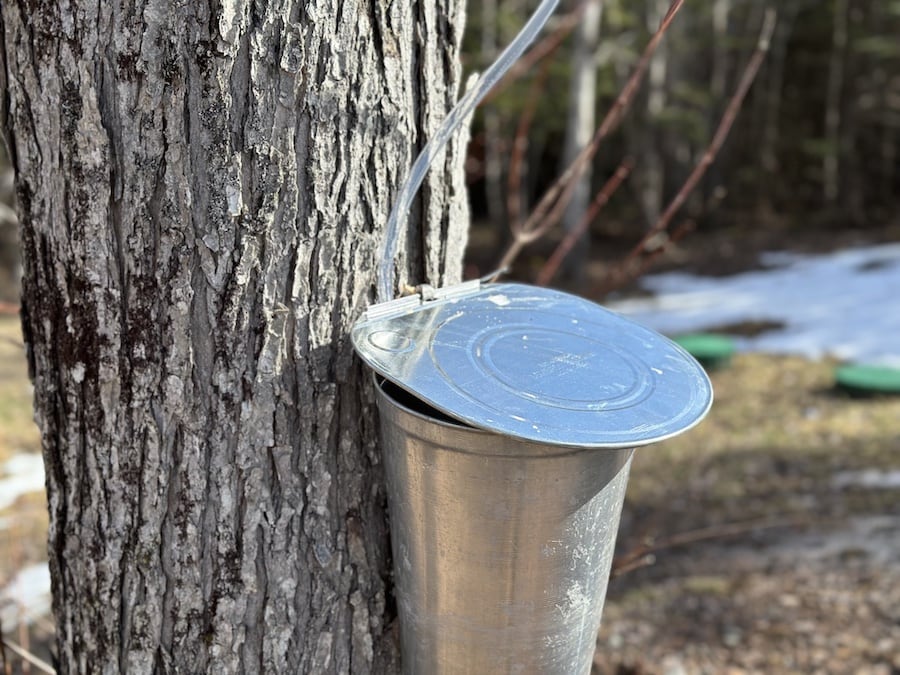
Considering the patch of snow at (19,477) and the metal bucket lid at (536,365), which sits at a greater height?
the metal bucket lid at (536,365)

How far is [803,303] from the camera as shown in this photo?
32.0ft

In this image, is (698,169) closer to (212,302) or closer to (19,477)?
(212,302)

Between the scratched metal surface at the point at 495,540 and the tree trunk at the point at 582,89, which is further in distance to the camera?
the tree trunk at the point at 582,89

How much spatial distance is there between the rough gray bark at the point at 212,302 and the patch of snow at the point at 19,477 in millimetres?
4521

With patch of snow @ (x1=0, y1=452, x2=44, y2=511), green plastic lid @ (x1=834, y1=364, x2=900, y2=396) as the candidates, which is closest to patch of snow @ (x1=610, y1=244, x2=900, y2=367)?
green plastic lid @ (x1=834, y1=364, x2=900, y2=396)

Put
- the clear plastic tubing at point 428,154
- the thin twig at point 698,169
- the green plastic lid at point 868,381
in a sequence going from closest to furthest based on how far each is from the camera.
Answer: the clear plastic tubing at point 428,154 < the thin twig at point 698,169 < the green plastic lid at point 868,381

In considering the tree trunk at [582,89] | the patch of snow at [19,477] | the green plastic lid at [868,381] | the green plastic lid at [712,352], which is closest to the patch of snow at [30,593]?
the patch of snow at [19,477]

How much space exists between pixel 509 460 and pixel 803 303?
9572mm

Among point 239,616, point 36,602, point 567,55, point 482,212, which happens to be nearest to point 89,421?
point 239,616

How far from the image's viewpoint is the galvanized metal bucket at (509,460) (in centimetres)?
109

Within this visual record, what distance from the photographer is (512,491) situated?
1120mm

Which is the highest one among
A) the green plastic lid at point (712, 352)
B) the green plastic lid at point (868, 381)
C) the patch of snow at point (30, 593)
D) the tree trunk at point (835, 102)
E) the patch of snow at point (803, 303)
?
the tree trunk at point (835, 102)

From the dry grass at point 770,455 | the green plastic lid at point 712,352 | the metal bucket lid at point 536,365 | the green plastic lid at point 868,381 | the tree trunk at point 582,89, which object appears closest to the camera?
the metal bucket lid at point 536,365

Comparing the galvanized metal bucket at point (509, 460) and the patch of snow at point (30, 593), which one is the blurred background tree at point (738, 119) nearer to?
the patch of snow at point (30, 593)
